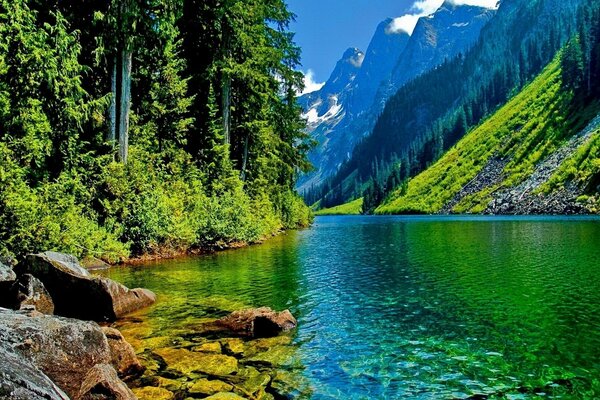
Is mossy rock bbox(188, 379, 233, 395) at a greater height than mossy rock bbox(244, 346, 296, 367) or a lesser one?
lesser

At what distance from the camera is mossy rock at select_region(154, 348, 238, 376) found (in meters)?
8.39

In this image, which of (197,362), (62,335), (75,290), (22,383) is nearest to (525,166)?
(75,290)

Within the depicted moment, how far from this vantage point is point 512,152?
414 feet

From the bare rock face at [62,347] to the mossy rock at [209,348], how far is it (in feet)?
7.70

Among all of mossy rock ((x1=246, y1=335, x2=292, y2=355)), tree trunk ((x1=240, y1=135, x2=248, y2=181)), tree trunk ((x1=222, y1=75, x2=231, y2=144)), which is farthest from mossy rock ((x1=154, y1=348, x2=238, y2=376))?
tree trunk ((x1=240, y1=135, x2=248, y2=181))

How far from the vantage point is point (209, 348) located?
970 centimetres

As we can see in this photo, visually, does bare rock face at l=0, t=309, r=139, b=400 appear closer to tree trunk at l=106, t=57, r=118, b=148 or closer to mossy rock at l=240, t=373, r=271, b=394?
mossy rock at l=240, t=373, r=271, b=394

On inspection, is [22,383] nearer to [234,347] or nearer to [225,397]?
[225,397]

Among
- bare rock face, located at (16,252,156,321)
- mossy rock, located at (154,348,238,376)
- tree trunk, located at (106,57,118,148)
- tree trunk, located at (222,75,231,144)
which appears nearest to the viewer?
mossy rock, located at (154,348,238,376)

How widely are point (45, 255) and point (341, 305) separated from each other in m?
8.51

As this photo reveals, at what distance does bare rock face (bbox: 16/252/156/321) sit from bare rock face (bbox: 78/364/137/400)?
Answer: 613 cm

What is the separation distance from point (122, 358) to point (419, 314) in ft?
25.2

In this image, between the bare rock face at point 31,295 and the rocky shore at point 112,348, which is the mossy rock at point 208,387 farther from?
the bare rock face at point 31,295

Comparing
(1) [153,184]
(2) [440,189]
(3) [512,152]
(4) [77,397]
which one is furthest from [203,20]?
(2) [440,189]
